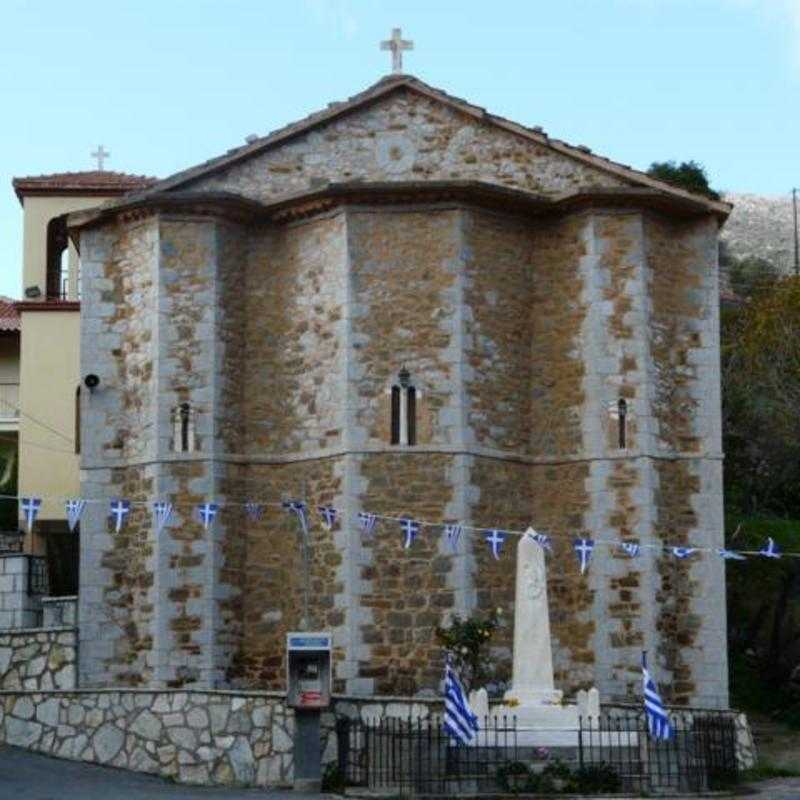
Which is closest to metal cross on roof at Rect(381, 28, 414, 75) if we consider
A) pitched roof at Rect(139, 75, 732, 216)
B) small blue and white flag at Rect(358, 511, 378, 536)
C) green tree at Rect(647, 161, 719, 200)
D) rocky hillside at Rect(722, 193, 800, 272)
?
pitched roof at Rect(139, 75, 732, 216)

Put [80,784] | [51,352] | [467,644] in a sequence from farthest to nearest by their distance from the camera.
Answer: [51,352] → [467,644] → [80,784]

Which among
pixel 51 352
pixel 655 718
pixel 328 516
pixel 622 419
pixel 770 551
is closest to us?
pixel 655 718

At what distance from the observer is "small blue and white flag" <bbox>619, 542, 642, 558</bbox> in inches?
1105

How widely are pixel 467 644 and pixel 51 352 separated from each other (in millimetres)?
14006

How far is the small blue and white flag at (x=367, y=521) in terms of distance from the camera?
91.6ft

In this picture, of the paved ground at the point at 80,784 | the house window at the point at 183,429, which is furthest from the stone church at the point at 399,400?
the paved ground at the point at 80,784

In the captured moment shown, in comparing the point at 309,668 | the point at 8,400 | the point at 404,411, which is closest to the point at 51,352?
the point at 8,400

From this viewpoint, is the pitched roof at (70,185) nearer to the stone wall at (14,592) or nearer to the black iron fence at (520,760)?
the stone wall at (14,592)

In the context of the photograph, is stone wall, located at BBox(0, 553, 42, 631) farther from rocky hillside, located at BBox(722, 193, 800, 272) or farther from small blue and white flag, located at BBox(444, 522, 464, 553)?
rocky hillside, located at BBox(722, 193, 800, 272)

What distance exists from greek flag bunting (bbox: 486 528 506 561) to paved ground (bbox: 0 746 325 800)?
5.93 m

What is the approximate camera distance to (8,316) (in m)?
41.3

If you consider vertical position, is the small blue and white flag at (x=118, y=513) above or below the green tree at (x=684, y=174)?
below

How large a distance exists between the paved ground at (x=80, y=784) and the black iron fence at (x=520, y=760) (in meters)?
1.10

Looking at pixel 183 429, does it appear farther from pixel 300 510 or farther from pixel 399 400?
pixel 399 400
